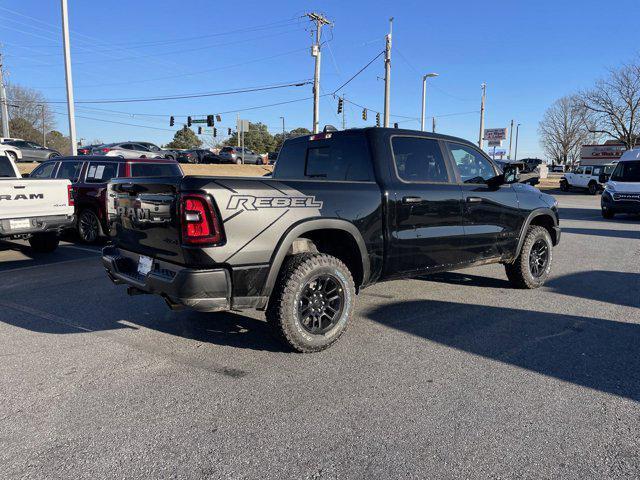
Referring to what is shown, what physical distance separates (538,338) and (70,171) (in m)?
9.08

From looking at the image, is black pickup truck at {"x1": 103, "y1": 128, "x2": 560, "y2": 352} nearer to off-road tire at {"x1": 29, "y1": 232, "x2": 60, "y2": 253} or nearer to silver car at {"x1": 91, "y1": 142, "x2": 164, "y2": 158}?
off-road tire at {"x1": 29, "y1": 232, "x2": 60, "y2": 253}

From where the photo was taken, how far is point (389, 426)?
2.87m

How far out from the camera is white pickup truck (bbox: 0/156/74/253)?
7.12 metres

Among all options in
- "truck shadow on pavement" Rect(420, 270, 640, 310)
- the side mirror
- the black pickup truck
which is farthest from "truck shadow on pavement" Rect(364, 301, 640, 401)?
the side mirror

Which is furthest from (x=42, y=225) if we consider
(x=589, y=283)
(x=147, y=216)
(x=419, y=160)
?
(x=589, y=283)

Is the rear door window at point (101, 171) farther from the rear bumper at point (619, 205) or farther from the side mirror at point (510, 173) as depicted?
the rear bumper at point (619, 205)

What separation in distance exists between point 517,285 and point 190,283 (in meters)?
4.51

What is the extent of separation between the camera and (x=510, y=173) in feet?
18.6

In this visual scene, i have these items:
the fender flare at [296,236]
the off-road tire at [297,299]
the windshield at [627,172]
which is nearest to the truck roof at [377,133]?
the fender flare at [296,236]

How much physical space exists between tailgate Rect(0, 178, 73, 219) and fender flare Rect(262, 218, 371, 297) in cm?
546

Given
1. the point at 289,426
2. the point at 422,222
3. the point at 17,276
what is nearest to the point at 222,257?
the point at 289,426

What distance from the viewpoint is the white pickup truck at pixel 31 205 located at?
7.12 m

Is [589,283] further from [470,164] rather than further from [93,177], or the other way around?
[93,177]

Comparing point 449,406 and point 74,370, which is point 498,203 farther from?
point 74,370
